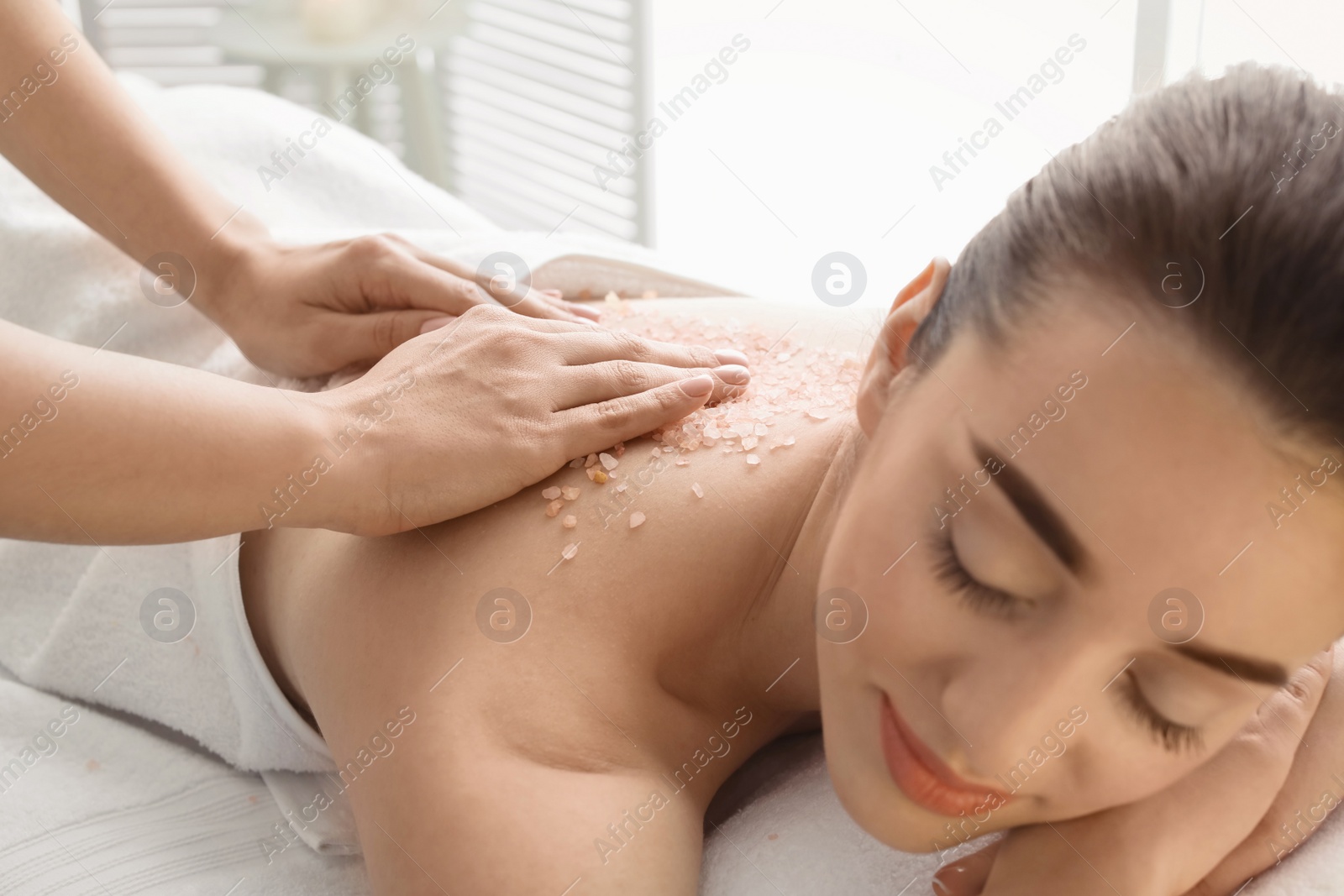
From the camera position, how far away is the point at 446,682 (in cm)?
84

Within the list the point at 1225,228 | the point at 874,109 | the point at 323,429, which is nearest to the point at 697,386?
the point at 323,429

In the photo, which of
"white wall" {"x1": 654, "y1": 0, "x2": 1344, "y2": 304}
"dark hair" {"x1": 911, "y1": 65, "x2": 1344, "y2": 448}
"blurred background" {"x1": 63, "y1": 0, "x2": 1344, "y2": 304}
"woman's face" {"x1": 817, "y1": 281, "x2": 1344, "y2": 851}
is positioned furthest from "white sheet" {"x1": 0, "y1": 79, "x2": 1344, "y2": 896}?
"blurred background" {"x1": 63, "y1": 0, "x2": 1344, "y2": 304}

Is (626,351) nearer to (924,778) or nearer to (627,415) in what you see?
(627,415)

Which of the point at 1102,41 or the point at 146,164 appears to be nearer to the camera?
the point at 146,164

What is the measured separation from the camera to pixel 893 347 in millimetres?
831

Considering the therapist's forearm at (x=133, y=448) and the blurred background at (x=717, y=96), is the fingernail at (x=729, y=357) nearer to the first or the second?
the therapist's forearm at (x=133, y=448)

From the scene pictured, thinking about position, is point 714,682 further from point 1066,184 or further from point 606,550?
point 1066,184

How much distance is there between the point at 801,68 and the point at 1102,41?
0.74m

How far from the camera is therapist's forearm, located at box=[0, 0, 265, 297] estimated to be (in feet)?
3.48

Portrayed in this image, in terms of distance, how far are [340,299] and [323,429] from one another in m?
0.27

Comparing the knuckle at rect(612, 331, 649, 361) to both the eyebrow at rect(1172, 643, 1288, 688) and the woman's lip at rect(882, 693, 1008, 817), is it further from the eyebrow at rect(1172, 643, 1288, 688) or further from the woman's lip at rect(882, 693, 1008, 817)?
→ the eyebrow at rect(1172, 643, 1288, 688)

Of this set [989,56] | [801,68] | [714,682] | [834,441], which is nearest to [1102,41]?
[989,56]

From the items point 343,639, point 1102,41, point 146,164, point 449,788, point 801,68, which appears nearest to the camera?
point 449,788

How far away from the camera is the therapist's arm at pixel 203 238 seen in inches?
41.3
